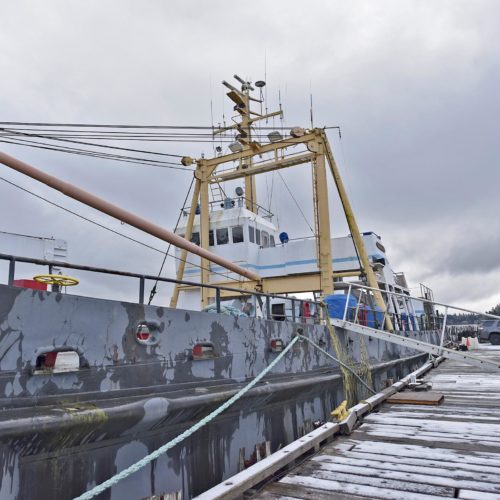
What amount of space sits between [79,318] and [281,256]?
1259 cm

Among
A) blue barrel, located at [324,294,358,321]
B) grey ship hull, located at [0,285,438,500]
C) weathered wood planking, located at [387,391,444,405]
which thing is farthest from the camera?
blue barrel, located at [324,294,358,321]

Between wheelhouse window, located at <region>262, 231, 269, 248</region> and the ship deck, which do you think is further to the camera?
wheelhouse window, located at <region>262, 231, 269, 248</region>

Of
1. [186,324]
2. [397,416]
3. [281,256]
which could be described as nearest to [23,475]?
[186,324]

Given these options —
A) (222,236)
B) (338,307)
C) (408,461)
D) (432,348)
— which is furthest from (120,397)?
(222,236)

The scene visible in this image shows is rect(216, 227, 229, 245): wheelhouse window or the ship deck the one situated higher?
rect(216, 227, 229, 245): wheelhouse window

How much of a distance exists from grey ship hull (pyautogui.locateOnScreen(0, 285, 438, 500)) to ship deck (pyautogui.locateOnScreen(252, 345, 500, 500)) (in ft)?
3.04

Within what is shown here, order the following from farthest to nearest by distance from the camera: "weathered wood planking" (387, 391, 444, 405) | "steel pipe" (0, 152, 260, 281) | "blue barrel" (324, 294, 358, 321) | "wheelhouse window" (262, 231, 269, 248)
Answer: "wheelhouse window" (262, 231, 269, 248)
"blue barrel" (324, 294, 358, 321)
"weathered wood planking" (387, 391, 444, 405)
"steel pipe" (0, 152, 260, 281)

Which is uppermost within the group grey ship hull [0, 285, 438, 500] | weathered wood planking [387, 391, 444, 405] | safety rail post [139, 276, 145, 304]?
safety rail post [139, 276, 145, 304]

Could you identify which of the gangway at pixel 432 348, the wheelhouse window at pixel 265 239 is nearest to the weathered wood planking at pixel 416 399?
the gangway at pixel 432 348

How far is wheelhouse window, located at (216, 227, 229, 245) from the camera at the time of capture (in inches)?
627

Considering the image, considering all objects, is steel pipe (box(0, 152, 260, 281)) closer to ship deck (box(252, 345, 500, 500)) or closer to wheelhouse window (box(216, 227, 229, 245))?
ship deck (box(252, 345, 500, 500))

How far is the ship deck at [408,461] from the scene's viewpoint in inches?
122

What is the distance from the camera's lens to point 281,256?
51.2 feet

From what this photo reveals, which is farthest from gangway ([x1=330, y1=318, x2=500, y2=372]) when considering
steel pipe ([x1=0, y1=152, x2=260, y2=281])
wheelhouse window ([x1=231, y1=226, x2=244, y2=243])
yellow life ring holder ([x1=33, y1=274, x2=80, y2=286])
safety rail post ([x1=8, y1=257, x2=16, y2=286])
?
wheelhouse window ([x1=231, y1=226, x2=244, y2=243])
